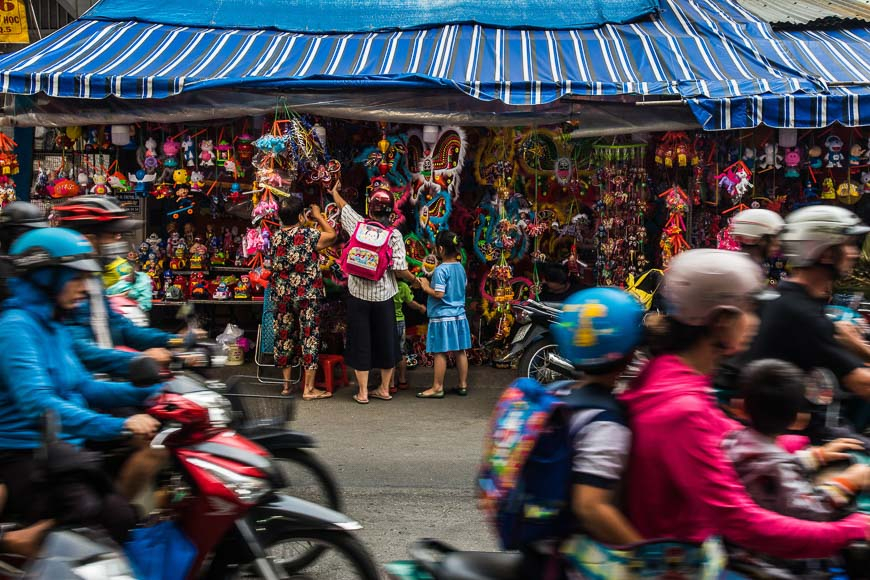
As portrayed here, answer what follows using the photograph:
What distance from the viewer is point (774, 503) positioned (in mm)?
2541

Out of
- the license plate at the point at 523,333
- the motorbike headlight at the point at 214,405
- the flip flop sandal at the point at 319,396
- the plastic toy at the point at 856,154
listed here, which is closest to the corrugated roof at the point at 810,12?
the plastic toy at the point at 856,154

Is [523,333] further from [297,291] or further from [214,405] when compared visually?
[214,405]

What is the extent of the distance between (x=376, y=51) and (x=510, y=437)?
8093mm

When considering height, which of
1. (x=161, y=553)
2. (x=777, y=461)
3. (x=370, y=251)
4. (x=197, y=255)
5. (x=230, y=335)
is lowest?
(x=230, y=335)

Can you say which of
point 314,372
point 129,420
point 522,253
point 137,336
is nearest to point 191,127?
point 314,372

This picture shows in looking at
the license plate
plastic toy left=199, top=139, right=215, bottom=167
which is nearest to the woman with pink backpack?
the license plate

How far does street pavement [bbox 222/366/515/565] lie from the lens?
5223 millimetres

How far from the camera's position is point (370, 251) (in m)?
8.41

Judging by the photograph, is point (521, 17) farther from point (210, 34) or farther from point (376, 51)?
point (210, 34)

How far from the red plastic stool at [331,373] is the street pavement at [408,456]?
0.14 m

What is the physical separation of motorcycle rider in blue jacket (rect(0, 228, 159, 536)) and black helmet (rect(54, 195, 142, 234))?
1341mm

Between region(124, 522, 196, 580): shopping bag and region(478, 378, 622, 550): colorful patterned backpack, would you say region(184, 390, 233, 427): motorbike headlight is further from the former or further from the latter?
region(478, 378, 622, 550): colorful patterned backpack

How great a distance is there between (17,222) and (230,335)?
4.97 meters

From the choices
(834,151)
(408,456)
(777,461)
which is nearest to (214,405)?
(777,461)
